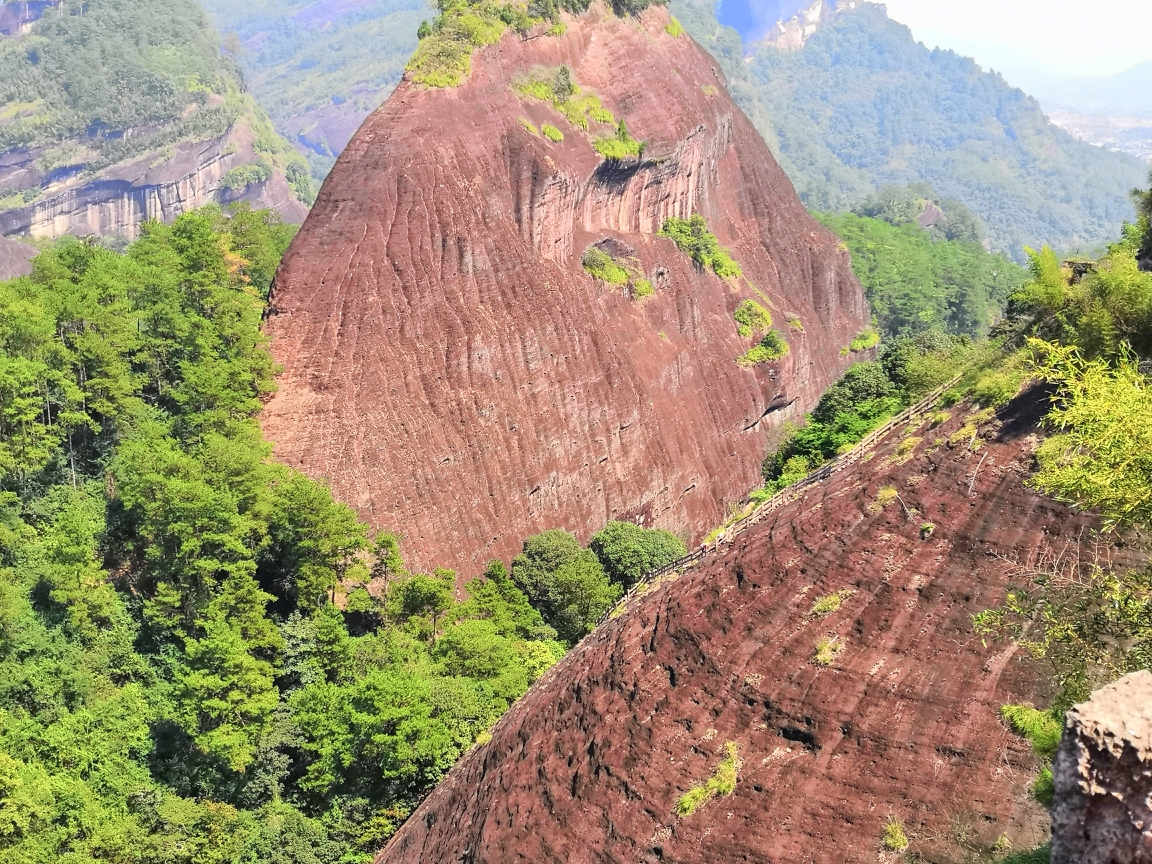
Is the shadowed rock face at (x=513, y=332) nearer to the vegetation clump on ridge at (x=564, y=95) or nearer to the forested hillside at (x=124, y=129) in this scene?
the vegetation clump on ridge at (x=564, y=95)

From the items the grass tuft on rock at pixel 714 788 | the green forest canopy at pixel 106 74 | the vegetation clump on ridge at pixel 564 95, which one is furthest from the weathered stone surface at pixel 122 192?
the grass tuft on rock at pixel 714 788

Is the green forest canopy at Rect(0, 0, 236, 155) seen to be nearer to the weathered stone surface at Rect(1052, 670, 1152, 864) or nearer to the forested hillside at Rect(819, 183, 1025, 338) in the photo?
the forested hillside at Rect(819, 183, 1025, 338)

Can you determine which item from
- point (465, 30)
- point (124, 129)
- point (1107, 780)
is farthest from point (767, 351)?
point (124, 129)

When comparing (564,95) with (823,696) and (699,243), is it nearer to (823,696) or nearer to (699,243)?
(699,243)

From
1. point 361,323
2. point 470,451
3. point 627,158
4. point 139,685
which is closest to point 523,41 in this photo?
point 627,158

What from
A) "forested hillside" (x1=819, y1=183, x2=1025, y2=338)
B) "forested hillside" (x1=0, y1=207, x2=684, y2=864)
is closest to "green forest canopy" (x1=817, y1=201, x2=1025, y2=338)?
"forested hillside" (x1=819, y1=183, x2=1025, y2=338)
